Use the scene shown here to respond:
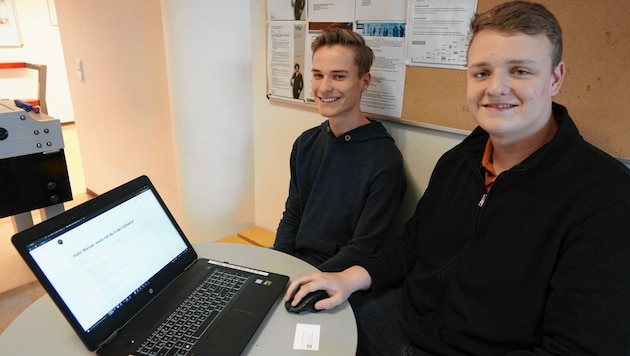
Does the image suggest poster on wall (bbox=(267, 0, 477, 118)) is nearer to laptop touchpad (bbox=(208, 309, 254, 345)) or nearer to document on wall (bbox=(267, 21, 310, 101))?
document on wall (bbox=(267, 21, 310, 101))

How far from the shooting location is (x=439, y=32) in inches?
53.9

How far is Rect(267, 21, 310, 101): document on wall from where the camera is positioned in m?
1.85

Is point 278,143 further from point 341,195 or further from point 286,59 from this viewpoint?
point 341,195

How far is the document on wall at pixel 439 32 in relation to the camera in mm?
1312

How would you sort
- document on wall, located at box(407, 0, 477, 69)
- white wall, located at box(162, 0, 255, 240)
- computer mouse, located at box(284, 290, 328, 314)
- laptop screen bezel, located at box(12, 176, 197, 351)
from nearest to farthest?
laptop screen bezel, located at box(12, 176, 197, 351) → computer mouse, located at box(284, 290, 328, 314) → document on wall, located at box(407, 0, 477, 69) → white wall, located at box(162, 0, 255, 240)

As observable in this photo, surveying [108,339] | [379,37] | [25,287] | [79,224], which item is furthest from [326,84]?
[25,287]

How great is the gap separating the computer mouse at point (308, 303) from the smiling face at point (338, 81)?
73cm

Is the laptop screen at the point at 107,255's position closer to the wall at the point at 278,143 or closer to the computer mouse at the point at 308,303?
the computer mouse at the point at 308,303

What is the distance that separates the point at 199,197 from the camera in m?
2.22

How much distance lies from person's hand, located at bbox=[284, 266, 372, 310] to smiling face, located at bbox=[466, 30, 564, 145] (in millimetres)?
545

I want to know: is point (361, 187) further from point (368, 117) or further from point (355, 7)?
point (355, 7)

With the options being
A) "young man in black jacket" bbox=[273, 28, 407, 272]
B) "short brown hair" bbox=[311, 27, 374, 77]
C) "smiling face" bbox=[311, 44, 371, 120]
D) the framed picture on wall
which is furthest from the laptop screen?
the framed picture on wall

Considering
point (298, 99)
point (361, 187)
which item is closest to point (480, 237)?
point (361, 187)

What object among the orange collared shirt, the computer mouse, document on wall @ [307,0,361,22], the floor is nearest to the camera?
the computer mouse
